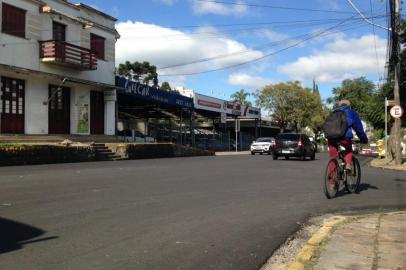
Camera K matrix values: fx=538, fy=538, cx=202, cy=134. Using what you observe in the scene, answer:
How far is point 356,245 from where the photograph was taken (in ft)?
21.2

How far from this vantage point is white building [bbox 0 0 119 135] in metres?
25.9

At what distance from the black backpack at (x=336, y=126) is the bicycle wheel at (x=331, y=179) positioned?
0.49 m

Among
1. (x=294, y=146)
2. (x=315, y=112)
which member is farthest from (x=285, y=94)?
(x=294, y=146)

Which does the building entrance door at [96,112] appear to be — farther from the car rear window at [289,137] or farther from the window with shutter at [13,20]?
the car rear window at [289,137]

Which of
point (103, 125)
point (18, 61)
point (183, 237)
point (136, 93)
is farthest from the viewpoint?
point (136, 93)

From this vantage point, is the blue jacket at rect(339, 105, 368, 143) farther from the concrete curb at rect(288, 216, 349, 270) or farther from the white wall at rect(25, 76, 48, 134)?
the white wall at rect(25, 76, 48, 134)

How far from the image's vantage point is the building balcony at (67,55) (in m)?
27.3

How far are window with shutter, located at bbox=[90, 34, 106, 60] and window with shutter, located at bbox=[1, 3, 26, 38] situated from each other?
591 centimetres

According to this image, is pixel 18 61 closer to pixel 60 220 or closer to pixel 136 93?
pixel 136 93

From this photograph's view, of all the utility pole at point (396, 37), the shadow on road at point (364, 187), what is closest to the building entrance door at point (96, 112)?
the utility pole at point (396, 37)

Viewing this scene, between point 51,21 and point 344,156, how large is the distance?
71.4ft

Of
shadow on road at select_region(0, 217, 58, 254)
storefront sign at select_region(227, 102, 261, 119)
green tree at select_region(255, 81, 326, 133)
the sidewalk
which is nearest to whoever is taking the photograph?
the sidewalk

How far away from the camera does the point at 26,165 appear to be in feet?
A: 65.6

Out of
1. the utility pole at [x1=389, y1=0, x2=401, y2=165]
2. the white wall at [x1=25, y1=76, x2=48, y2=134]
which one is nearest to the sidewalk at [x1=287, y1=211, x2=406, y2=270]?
the utility pole at [x1=389, y1=0, x2=401, y2=165]
